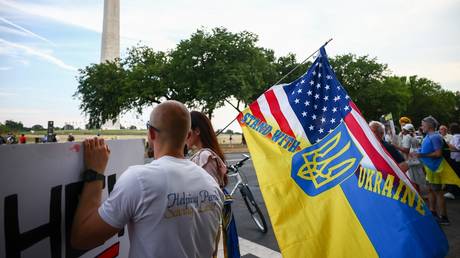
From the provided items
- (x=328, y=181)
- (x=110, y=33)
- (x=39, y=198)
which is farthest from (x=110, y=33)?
(x=39, y=198)

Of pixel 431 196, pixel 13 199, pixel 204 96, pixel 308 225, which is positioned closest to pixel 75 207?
pixel 13 199

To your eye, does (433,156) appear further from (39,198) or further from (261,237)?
(39,198)

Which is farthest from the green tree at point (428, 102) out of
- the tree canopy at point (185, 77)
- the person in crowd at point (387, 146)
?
the person in crowd at point (387, 146)

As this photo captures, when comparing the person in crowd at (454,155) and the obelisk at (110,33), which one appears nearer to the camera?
the person in crowd at (454,155)

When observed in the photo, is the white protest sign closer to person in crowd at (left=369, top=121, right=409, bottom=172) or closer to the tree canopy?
person in crowd at (left=369, top=121, right=409, bottom=172)

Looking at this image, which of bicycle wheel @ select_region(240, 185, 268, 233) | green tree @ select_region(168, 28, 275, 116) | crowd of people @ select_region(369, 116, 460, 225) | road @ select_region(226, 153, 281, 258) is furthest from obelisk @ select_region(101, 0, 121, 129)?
crowd of people @ select_region(369, 116, 460, 225)

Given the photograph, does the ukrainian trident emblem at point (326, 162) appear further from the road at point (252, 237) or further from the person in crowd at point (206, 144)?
the road at point (252, 237)

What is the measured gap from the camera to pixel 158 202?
1.47 metres

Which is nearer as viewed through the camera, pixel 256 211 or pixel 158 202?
pixel 158 202

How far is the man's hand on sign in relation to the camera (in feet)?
5.09

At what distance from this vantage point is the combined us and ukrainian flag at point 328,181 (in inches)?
96.8

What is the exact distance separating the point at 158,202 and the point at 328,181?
1.80 meters

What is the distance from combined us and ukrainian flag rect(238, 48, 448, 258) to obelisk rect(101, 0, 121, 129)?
4281 cm

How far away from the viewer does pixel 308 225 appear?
276cm
